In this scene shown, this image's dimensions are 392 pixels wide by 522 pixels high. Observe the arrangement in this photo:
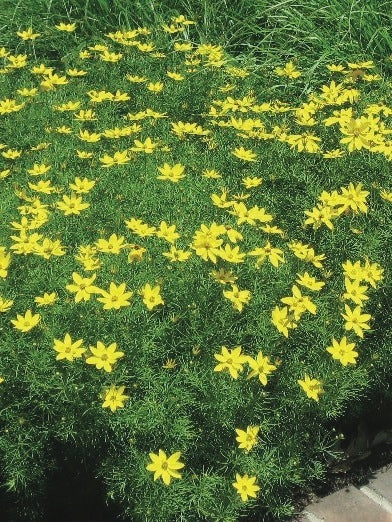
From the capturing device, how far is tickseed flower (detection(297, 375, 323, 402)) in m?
2.86

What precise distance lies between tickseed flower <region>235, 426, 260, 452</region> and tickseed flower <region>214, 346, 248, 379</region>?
20 centimetres

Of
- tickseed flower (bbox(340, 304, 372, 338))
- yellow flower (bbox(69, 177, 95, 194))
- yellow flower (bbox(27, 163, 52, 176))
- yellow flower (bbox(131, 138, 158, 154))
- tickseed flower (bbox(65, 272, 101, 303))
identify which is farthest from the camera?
yellow flower (bbox(131, 138, 158, 154))

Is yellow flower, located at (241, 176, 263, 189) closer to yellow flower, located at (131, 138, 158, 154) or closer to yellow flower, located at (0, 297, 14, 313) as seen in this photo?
yellow flower, located at (131, 138, 158, 154)

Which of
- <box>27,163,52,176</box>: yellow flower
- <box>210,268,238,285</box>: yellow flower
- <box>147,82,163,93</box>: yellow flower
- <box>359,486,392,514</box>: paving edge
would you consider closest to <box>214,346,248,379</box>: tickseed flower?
<box>210,268,238,285</box>: yellow flower

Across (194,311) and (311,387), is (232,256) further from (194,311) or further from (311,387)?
(311,387)

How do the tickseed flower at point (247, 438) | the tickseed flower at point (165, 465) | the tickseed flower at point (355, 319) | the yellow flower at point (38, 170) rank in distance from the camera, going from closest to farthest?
the tickseed flower at point (165, 465) < the tickseed flower at point (247, 438) < the tickseed flower at point (355, 319) < the yellow flower at point (38, 170)

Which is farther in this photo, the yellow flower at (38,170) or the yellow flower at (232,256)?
the yellow flower at (38,170)

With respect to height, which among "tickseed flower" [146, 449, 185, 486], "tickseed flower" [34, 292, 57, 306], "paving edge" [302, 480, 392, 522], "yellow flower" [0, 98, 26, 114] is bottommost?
"paving edge" [302, 480, 392, 522]

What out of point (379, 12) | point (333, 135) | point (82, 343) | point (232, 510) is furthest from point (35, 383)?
point (379, 12)

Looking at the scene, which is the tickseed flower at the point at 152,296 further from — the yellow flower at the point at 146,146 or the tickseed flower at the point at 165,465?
the yellow flower at the point at 146,146

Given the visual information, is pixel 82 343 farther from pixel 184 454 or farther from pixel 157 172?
pixel 157 172

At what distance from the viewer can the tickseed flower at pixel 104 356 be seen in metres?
2.72

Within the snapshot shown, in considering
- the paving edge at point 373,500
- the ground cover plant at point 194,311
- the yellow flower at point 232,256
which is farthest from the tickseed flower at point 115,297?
the paving edge at point 373,500

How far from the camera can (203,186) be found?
394 centimetres
